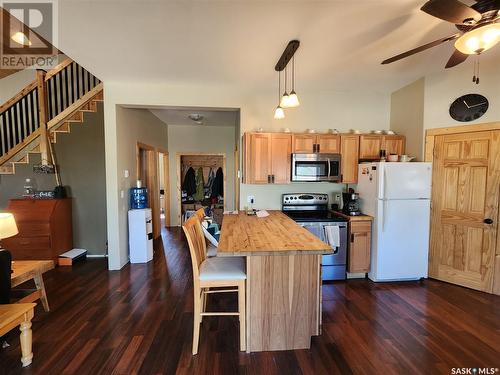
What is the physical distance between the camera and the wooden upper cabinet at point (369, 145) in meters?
3.68

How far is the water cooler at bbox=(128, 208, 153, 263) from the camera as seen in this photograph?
12.9 feet

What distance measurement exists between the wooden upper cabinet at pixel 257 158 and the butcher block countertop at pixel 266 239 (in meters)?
0.74

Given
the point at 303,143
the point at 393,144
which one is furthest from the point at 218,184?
the point at 393,144

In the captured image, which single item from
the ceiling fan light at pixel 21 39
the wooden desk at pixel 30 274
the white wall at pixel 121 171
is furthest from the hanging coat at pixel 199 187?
the wooden desk at pixel 30 274

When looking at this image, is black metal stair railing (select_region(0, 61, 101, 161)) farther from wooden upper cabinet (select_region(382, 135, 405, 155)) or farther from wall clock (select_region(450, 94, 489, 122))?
wall clock (select_region(450, 94, 489, 122))

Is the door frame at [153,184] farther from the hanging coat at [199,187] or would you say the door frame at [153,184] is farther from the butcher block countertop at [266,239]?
the butcher block countertop at [266,239]

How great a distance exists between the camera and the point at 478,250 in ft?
10.1

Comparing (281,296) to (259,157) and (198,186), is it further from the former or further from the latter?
(198,186)

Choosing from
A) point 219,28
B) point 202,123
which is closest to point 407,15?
→ point 219,28

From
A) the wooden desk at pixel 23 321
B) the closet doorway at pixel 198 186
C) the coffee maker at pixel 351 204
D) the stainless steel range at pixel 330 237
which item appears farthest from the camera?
the closet doorway at pixel 198 186

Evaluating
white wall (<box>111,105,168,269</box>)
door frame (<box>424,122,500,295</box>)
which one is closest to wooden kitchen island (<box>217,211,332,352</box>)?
white wall (<box>111,105,168,269</box>)

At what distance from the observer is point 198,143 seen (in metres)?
6.44

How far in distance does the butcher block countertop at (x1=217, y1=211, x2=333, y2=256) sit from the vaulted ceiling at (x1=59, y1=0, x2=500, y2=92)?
6.19 feet

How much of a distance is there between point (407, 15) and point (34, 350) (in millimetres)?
4170
